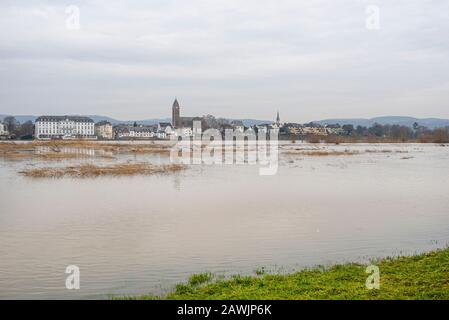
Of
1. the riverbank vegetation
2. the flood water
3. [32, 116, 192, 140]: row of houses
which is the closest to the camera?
the flood water

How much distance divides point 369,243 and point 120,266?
7.57 metres

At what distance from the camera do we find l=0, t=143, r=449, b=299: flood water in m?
11.7

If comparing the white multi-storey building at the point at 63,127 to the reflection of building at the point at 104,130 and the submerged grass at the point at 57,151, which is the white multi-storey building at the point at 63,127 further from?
the submerged grass at the point at 57,151

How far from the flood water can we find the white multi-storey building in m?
139

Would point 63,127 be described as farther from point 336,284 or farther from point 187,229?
point 336,284

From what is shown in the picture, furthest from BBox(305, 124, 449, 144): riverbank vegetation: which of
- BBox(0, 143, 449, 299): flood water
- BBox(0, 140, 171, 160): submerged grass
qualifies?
BBox(0, 143, 449, 299): flood water

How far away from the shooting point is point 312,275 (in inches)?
417

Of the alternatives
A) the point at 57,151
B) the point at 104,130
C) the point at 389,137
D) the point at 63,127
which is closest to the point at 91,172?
the point at 57,151

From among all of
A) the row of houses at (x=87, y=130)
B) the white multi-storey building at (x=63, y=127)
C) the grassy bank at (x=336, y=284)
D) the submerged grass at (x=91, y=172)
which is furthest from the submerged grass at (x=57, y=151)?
the white multi-storey building at (x=63, y=127)

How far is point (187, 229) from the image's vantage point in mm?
16812

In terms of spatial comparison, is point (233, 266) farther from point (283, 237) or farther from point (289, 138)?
point (289, 138)

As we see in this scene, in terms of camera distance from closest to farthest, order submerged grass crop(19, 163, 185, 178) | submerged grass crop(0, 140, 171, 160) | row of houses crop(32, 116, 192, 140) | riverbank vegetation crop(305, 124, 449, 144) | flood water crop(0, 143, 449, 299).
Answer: flood water crop(0, 143, 449, 299)
submerged grass crop(19, 163, 185, 178)
submerged grass crop(0, 140, 171, 160)
riverbank vegetation crop(305, 124, 449, 144)
row of houses crop(32, 116, 192, 140)

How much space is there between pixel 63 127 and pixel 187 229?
160 meters

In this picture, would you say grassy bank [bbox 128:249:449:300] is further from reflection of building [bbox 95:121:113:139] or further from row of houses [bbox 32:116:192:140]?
reflection of building [bbox 95:121:113:139]
